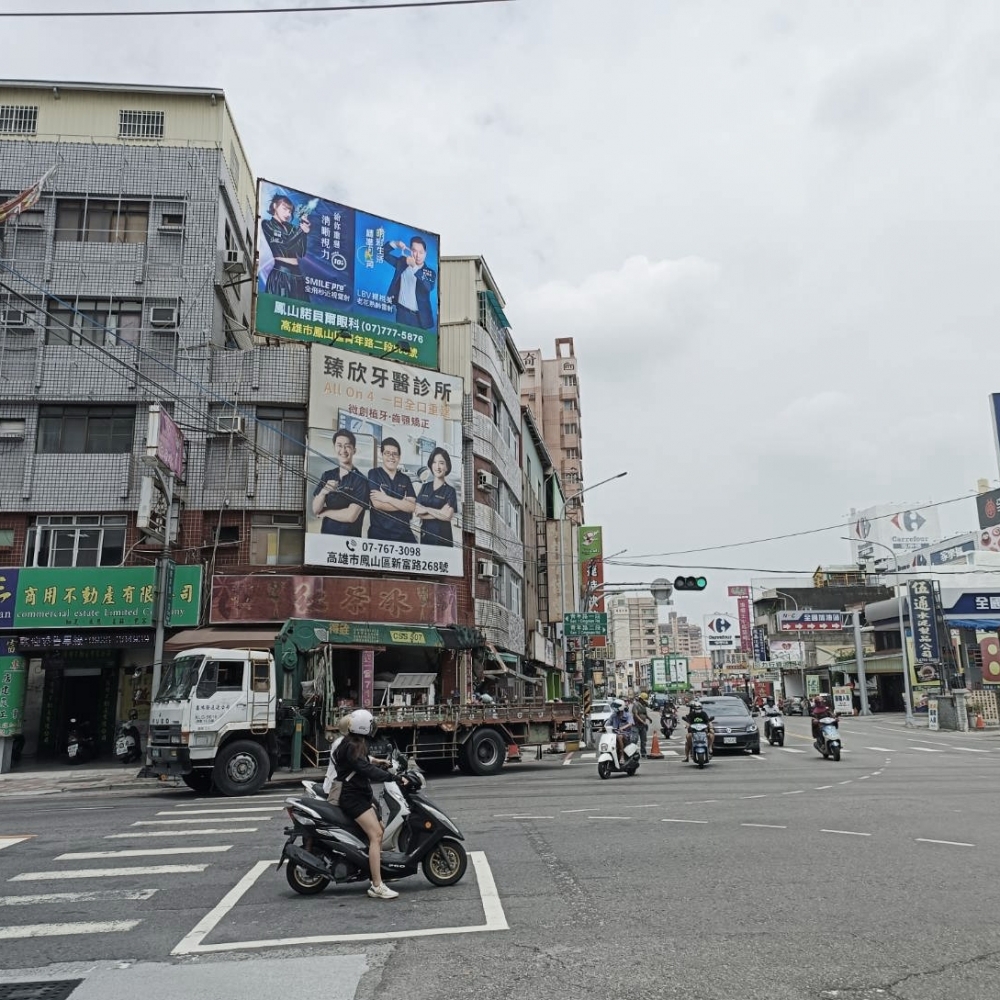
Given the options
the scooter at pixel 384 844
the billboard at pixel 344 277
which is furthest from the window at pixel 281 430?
the scooter at pixel 384 844

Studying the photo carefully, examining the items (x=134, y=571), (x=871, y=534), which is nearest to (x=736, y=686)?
(x=871, y=534)

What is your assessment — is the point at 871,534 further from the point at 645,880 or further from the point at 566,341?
the point at 645,880

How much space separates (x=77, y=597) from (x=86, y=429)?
5.60 meters

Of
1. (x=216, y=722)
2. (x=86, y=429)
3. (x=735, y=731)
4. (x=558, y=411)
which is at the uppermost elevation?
(x=558, y=411)

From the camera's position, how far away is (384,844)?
811cm

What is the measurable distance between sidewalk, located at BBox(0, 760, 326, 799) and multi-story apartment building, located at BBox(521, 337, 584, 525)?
6543cm

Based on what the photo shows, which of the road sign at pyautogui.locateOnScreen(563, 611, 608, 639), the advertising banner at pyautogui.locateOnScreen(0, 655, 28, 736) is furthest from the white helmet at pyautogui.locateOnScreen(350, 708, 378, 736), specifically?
the road sign at pyautogui.locateOnScreen(563, 611, 608, 639)

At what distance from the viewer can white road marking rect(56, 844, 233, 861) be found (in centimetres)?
1014

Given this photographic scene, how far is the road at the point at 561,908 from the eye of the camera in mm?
5469

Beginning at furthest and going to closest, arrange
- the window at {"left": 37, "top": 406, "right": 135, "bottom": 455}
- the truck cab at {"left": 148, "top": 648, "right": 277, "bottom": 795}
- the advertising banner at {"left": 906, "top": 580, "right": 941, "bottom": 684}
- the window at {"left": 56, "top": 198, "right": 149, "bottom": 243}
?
1. the advertising banner at {"left": 906, "top": 580, "right": 941, "bottom": 684}
2. the window at {"left": 56, "top": 198, "right": 149, "bottom": 243}
3. the window at {"left": 37, "top": 406, "right": 135, "bottom": 455}
4. the truck cab at {"left": 148, "top": 648, "right": 277, "bottom": 795}

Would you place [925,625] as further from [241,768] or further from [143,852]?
[143,852]

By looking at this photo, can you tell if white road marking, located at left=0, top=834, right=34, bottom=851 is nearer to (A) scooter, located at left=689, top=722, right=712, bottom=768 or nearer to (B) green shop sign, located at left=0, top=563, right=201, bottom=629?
(B) green shop sign, located at left=0, top=563, right=201, bottom=629

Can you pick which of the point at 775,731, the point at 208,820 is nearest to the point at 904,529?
the point at 775,731

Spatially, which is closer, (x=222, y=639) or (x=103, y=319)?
(x=222, y=639)
